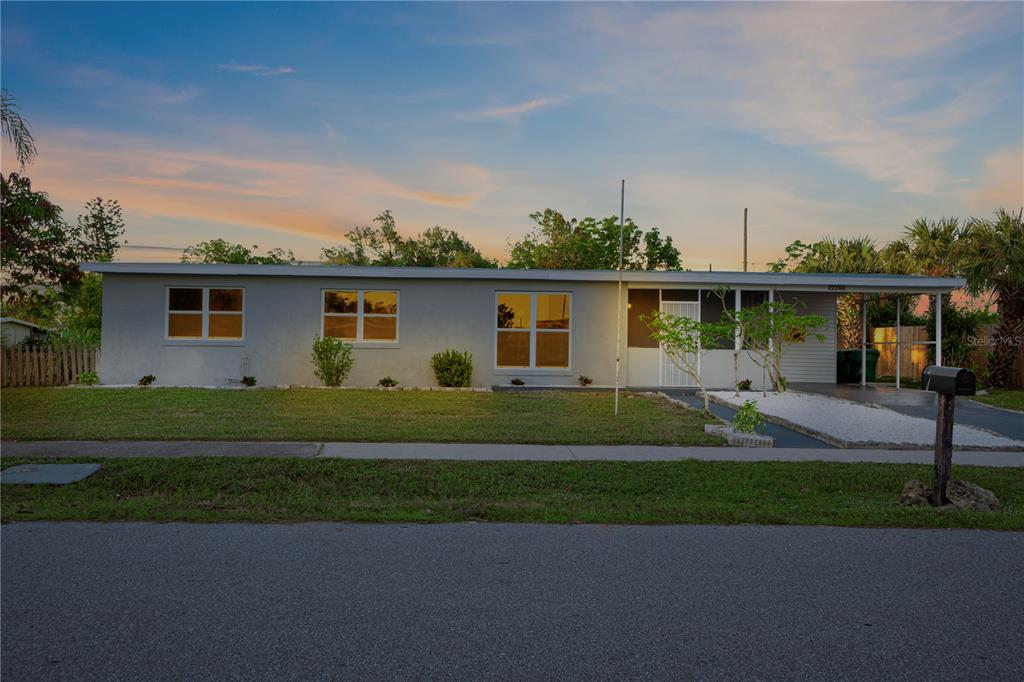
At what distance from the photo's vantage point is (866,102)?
16781 millimetres

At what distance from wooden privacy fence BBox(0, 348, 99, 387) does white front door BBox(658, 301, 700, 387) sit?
1383 cm

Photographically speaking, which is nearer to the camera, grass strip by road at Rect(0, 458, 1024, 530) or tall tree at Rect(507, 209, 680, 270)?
grass strip by road at Rect(0, 458, 1024, 530)

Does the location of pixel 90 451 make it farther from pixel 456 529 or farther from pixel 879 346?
pixel 879 346

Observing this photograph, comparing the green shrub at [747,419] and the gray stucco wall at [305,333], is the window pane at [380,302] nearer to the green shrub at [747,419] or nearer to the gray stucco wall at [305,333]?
the gray stucco wall at [305,333]

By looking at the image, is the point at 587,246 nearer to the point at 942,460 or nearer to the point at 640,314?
the point at 640,314

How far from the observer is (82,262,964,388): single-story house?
17.5 m

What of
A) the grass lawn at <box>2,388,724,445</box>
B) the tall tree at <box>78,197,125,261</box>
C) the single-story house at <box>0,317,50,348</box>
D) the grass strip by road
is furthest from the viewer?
the tall tree at <box>78,197,125,261</box>

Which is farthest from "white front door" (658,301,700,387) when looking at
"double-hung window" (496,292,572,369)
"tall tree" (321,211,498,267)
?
"tall tree" (321,211,498,267)

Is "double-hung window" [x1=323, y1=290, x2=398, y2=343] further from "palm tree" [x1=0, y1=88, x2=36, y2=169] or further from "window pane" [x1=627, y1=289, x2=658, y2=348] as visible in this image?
"palm tree" [x1=0, y1=88, x2=36, y2=169]

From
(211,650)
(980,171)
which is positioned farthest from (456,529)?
(980,171)

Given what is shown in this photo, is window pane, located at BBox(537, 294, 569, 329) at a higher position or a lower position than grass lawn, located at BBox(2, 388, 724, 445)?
higher

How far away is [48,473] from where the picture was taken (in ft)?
23.9

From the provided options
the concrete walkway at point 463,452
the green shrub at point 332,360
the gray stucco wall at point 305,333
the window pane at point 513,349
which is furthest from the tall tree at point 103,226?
the concrete walkway at point 463,452

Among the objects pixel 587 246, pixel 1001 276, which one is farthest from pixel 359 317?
pixel 587 246
